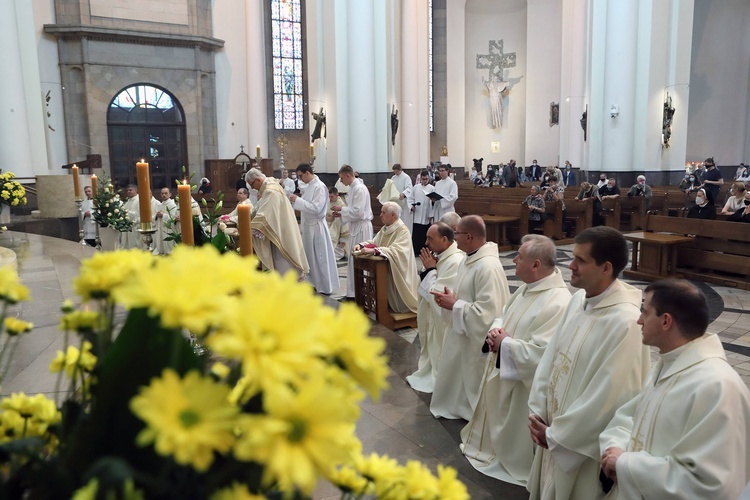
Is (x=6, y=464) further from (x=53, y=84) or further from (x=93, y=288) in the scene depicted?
(x=53, y=84)

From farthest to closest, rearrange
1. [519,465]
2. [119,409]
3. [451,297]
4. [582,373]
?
[451,297]
[519,465]
[582,373]
[119,409]

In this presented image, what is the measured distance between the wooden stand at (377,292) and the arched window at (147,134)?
1491cm

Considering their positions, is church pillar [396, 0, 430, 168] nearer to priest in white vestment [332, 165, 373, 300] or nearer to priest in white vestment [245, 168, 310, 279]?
priest in white vestment [332, 165, 373, 300]

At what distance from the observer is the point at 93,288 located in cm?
76

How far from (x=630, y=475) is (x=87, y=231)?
11.0 metres

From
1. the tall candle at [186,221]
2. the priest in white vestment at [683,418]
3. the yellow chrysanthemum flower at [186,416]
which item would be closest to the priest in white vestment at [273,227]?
the tall candle at [186,221]

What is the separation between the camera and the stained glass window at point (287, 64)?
90.3 feet

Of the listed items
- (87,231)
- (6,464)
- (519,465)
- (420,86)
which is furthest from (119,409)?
(420,86)

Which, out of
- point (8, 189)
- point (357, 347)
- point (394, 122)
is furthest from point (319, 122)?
point (357, 347)

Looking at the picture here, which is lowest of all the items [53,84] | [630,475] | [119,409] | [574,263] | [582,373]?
[630,475]

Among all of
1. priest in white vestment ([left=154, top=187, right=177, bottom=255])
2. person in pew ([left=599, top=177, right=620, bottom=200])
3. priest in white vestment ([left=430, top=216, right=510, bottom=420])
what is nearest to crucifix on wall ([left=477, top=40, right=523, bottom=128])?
person in pew ([left=599, top=177, right=620, bottom=200])

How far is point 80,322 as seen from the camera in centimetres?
85

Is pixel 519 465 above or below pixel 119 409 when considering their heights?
below

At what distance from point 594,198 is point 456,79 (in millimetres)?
18420
